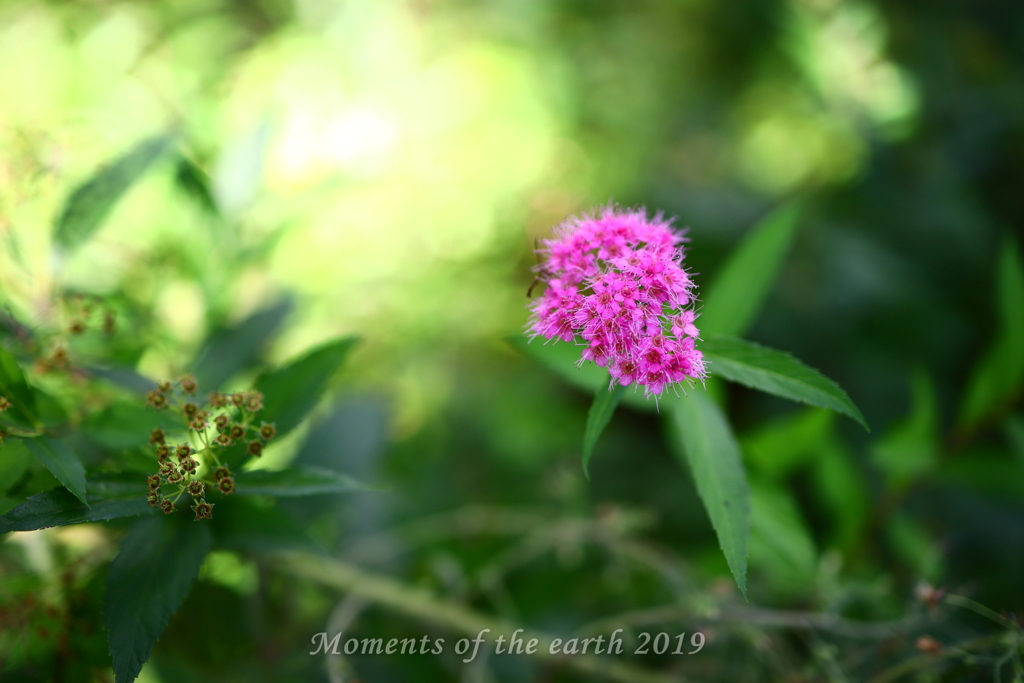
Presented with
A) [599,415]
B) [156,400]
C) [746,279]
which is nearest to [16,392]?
[156,400]

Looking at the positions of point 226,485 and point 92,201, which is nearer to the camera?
point 226,485

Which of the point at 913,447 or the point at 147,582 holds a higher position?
the point at 913,447

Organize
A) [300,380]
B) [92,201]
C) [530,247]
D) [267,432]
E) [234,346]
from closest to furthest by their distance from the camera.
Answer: [267,432] < [300,380] < [92,201] < [234,346] < [530,247]

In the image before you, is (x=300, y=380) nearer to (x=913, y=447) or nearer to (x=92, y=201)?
(x=92, y=201)

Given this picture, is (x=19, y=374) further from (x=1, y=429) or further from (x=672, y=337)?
(x=672, y=337)

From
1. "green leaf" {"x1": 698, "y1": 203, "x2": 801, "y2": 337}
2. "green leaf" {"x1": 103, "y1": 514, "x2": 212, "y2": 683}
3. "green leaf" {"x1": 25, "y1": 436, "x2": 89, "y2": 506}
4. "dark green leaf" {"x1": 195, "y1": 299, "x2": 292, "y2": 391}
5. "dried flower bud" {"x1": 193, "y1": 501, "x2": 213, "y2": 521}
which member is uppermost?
"green leaf" {"x1": 698, "y1": 203, "x2": 801, "y2": 337}

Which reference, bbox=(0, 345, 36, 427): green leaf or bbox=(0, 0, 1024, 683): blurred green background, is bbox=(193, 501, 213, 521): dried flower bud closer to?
bbox=(0, 345, 36, 427): green leaf

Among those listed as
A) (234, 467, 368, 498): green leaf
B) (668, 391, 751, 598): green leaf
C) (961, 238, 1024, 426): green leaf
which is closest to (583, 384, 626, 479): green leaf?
(668, 391, 751, 598): green leaf
